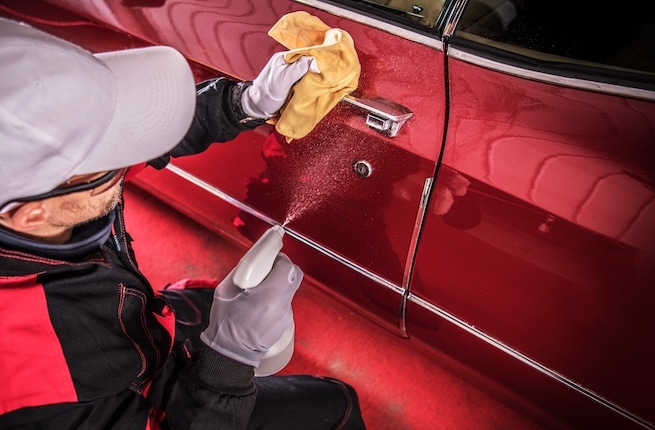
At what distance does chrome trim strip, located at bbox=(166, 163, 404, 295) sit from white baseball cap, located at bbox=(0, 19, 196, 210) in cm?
65

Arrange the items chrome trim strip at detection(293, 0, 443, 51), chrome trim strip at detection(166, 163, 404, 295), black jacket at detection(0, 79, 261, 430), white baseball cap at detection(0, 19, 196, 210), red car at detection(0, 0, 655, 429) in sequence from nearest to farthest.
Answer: white baseball cap at detection(0, 19, 196, 210), black jacket at detection(0, 79, 261, 430), red car at detection(0, 0, 655, 429), chrome trim strip at detection(293, 0, 443, 51), chrome trim strip at detection(166, 163, 404, 295)

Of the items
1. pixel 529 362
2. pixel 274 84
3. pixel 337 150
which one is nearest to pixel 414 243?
pixel 337 150

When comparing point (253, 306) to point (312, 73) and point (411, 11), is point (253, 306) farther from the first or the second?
point (411, 11)

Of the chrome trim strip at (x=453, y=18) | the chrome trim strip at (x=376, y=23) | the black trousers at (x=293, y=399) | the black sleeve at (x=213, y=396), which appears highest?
the chrome trim strip at (x=453, y=18)

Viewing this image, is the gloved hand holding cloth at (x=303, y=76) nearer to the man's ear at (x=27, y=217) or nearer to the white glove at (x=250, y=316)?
the white glove at (x=250, y=316)

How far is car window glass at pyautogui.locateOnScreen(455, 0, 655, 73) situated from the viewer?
1.17 meters

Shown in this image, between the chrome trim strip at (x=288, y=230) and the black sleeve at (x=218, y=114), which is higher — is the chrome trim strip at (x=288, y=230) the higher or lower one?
the lower one

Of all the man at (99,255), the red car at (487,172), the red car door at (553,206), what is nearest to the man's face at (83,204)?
the man at (99,255)

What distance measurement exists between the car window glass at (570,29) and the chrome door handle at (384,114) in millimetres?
209

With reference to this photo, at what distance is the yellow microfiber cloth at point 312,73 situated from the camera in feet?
3.76

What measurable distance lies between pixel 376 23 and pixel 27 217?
858 millimetres

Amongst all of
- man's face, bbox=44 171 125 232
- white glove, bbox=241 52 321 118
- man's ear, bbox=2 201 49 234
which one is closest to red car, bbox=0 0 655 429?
white glove, bbox=241 52 321 118

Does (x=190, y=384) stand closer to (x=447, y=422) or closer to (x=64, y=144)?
(x=64, y=144)

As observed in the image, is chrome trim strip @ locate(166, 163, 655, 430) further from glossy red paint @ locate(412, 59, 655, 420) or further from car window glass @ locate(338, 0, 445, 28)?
car window glass @ locate(338, 0, 445, 28)
